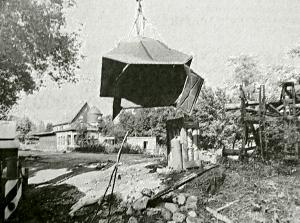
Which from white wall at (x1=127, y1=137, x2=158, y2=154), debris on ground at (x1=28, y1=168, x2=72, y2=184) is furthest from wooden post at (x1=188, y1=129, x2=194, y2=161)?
white wall at (x1=127, y1=137, x2=158, y2=154)

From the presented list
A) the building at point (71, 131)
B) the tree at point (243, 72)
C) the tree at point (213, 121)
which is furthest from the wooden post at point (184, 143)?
the building at point (71, 131)

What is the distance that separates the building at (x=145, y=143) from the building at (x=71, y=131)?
29.4 feet

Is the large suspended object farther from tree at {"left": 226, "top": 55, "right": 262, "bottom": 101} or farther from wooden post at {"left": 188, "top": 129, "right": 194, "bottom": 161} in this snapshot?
tree at {"left": 226, "top": 55, "right": 262, "bottom": 101}

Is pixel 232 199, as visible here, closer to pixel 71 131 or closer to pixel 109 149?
pixel 109 149

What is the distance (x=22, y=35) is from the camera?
1464 centimetres

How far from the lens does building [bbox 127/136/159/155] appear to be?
1340 inches

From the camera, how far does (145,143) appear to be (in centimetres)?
3534

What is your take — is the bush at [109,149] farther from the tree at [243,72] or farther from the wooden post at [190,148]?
the wooden post at [190,148]

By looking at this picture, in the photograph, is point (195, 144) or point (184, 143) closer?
point (184, 143)

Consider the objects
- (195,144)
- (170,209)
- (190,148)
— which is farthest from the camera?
(195,144)

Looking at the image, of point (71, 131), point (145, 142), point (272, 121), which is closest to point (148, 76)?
point (272, 121)

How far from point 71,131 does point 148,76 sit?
41.1 metres

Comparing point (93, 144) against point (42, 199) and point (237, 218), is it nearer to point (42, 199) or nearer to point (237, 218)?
point (42, 199)

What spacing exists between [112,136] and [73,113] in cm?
2555
